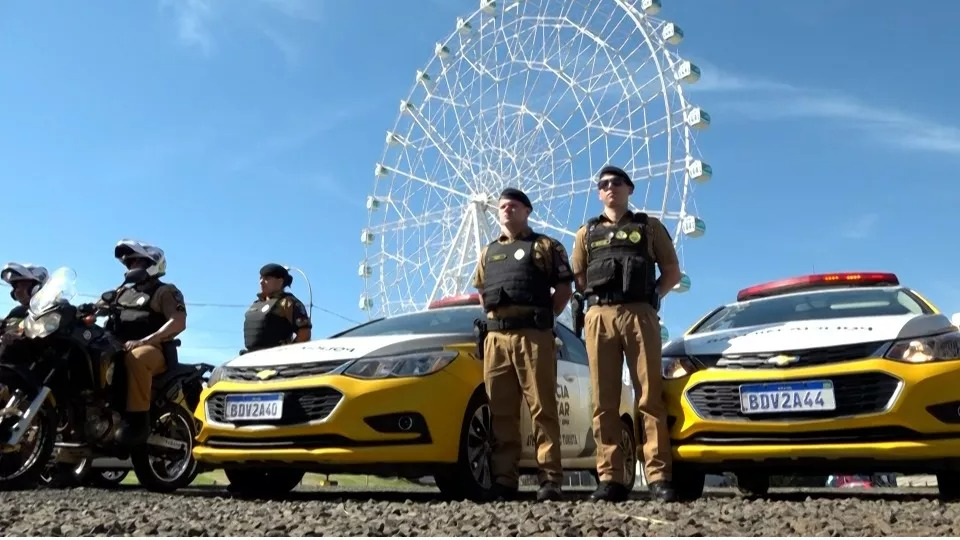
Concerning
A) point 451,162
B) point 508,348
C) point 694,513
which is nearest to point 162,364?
point 508,348

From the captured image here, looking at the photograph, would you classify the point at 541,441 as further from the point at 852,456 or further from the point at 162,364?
the point at 162,364

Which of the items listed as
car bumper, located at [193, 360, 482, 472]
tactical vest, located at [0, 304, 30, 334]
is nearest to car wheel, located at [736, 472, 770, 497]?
car bumper, located at [193, 360, 482, 472]

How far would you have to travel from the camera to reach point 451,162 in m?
25.1

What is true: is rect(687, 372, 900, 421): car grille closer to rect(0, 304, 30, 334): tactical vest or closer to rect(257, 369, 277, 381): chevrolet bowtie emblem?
rect(257, 369, 277, 381): chevrolet bowtie emblem

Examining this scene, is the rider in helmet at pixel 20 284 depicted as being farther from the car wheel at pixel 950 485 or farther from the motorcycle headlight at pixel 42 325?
the car wheel at pixel 950 485

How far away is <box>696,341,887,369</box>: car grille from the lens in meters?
4.28

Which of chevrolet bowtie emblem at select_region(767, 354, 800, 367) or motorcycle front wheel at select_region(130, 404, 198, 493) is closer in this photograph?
chevrolet bowtie emblem at select_region(767, 354, 800, 367)

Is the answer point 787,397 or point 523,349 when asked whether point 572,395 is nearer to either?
point 523,349

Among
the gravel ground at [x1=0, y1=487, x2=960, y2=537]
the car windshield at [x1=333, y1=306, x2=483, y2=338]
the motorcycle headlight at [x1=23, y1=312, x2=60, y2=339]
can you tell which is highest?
the car windshield at [x1=333, y1=306, x2=483, y2=338]

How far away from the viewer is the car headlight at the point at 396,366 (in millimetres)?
4715

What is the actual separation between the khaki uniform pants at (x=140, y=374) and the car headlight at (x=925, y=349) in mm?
4269

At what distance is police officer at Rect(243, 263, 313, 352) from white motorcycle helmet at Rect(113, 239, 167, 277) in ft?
3.16

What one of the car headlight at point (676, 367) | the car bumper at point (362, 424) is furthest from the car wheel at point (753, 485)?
the car bumper at point (362, 424)

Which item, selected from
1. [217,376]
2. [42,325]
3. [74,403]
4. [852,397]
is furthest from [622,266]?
[74,403]
